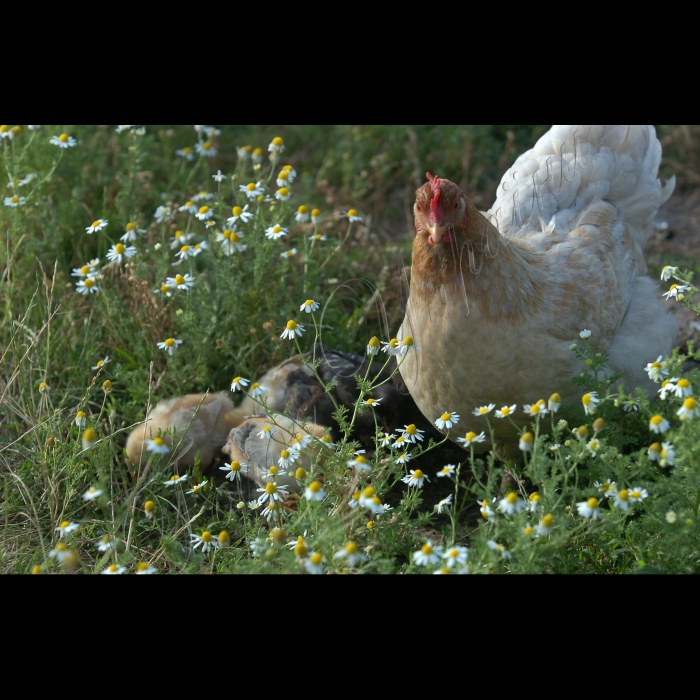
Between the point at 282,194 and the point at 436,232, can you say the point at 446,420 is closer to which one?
the point at 436,232

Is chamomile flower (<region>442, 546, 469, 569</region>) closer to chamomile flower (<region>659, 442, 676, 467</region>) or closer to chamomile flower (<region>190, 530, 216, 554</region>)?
chamomile flower (<region>659, 442, 676, 467</region>)

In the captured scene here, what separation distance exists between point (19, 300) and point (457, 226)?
260 cm

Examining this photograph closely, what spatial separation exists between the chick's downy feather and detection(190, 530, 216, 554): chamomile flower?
1.07m

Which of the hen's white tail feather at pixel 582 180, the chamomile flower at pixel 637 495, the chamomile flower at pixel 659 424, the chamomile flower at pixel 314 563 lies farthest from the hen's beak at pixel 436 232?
the chamomile flower at pixel 314 563

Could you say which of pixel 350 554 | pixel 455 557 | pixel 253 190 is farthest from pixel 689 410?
pixel 253 190

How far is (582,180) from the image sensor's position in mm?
3717

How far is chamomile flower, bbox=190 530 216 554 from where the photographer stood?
2.66 m

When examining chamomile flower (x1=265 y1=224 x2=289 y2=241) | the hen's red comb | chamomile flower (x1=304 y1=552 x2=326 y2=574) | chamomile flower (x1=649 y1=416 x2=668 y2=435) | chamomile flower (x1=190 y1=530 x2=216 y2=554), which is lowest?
chamomile flower (x1=190 y1=530 x2=216 y2=554)

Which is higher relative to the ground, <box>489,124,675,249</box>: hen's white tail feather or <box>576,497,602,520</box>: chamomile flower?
<box>489,124,675,249</box>: hen's white tail feather

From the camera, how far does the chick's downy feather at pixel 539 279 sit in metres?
3.00

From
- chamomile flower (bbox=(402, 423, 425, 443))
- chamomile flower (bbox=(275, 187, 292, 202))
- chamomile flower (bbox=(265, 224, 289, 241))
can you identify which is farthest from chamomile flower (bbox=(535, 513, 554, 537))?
chamomile flower (bbox=(275, 187, 292, 202))

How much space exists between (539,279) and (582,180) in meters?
0.79

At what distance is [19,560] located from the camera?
2.85 metres

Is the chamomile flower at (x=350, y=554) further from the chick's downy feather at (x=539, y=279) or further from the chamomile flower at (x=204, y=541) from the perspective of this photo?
the chick's downy feather at (x=539, y=279)
